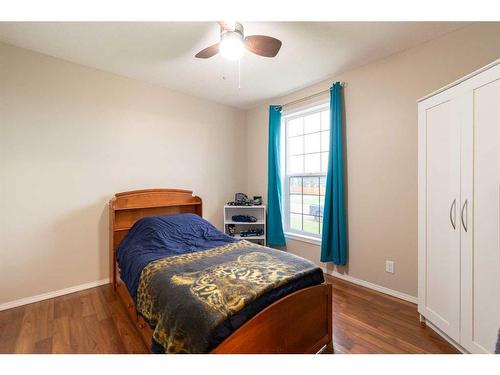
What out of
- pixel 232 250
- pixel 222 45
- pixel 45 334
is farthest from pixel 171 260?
pixel 222 45

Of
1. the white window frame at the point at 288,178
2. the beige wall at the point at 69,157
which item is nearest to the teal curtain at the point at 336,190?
the white window frame at the point at 288,178

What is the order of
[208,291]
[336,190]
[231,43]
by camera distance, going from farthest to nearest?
1. [336,190]
2. [231,43]
3. [208,291]

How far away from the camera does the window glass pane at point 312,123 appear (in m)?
3.08

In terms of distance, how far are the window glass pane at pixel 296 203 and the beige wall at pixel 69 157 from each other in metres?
1.62

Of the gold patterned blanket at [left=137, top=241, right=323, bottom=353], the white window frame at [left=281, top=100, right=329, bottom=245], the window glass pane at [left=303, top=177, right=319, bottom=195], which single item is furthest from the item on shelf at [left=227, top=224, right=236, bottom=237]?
the gold patterned blanket at [left=137, top=241, right=323, bottom=353]

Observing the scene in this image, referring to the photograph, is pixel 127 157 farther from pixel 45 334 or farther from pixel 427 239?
pixel 427 239

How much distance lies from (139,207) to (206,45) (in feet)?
6.22

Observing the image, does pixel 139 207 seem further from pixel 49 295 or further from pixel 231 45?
pixel 231 45

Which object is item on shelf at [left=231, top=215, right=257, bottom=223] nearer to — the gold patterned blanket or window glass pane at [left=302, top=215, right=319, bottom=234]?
window glass pane at [left=302, top=215, right=319, bottom=234]

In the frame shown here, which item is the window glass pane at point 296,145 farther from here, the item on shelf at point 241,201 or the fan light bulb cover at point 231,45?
the fan light bulb cover at point 231,45

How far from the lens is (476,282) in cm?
138

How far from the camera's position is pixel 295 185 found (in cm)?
338

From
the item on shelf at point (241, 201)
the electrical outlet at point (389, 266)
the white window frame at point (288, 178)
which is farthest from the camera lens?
the item on shelf at point (241, 201)

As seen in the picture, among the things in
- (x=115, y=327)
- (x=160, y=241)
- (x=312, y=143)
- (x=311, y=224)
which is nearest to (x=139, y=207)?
(x=160, y=241)
